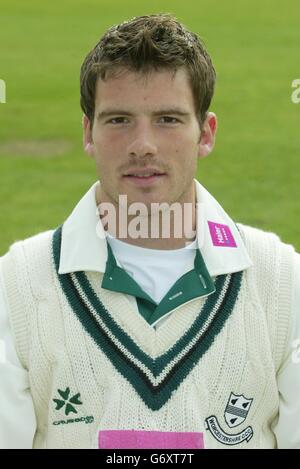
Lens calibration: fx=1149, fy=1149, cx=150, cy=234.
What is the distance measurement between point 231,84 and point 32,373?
29.8ft

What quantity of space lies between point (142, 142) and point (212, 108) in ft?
26.3

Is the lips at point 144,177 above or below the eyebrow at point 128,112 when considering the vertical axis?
below

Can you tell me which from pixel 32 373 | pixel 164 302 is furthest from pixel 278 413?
pixel 32 373

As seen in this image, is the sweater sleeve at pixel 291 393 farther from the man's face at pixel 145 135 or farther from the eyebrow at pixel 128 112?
the eyebrow at pixel 128 112

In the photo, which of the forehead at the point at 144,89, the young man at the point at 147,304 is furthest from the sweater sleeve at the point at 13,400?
the forehead at the point at 144,89

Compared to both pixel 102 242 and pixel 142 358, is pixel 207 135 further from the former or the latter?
pixel 142 358

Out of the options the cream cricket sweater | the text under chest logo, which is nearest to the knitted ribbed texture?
the cream cricket sweater

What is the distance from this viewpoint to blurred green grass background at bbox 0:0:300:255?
8.38m

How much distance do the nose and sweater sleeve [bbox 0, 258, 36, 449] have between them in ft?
1.81

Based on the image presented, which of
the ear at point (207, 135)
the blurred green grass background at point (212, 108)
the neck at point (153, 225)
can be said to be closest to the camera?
the neck at point (153, 225)

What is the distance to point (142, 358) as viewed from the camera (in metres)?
2.99

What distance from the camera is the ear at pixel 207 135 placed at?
10.2 feet

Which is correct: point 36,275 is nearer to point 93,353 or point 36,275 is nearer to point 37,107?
point 93,353

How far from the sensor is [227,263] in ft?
10.1
